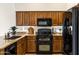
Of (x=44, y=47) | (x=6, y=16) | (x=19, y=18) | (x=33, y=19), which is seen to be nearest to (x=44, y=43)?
(x=44, y=47)

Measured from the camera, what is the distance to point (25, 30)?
26.8 feet

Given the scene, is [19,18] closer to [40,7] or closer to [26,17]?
[26,17]

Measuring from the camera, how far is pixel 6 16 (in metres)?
7.96

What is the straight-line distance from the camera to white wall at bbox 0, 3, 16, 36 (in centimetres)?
789

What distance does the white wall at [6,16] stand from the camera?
311 inches

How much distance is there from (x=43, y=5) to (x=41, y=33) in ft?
3.87

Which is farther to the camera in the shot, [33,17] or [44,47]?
[33,17]

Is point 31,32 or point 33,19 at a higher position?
point 33,19

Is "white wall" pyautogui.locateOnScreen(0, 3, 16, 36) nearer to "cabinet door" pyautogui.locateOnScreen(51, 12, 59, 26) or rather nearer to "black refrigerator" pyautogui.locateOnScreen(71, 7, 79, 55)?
"cabinet door" pyautogui.locateOnScreen(51, 12, 59, 26)

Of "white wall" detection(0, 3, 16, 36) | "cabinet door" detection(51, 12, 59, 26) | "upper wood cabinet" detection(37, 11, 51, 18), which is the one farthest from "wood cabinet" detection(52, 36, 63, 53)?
"white wall" detection(0, 3, 16, 36)

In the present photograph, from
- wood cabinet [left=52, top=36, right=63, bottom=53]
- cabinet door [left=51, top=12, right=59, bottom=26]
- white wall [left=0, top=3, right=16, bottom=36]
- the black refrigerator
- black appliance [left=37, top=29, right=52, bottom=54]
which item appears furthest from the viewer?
white wall [left=0, top=3, right=16, bottom=36]

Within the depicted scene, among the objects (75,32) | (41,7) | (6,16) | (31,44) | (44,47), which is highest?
(41,7)
